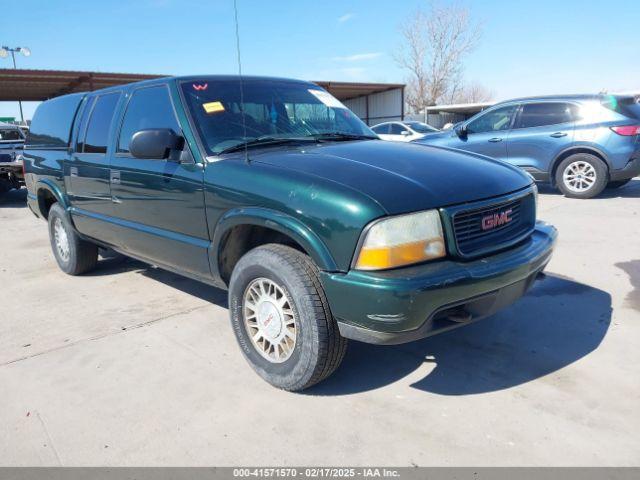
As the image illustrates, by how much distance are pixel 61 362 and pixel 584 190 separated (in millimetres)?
8056

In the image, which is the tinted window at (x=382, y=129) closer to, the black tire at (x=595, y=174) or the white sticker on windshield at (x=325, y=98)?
the black tire at (x=595, y=174)

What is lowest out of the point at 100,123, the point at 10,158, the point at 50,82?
the point at 10,158

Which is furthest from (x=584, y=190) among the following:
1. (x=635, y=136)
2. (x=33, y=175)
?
(x=33, y=175)

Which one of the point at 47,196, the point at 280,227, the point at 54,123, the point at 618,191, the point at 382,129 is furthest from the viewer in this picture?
the point at 382,129

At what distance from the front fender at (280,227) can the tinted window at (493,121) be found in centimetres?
737

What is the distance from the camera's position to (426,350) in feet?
11.0

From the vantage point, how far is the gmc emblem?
8.90ft

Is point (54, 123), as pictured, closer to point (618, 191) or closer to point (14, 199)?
point (14, 199)

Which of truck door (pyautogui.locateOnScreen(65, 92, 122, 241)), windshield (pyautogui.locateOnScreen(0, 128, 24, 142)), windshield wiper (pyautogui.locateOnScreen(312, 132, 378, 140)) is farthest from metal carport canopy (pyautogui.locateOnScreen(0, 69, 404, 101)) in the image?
windshield wiper (pyautogui.locateOnScreen(312, 132, 378, 140))

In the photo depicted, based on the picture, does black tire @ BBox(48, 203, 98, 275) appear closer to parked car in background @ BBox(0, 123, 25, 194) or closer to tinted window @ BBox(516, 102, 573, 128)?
parked car in background @ BBox(0, 123, 25, 194)

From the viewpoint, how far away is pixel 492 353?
3.24 metres

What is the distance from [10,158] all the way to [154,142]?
10023 mm

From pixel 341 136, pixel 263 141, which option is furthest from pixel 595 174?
pixel 263 141

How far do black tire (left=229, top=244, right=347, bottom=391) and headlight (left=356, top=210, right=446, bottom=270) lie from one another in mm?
328
